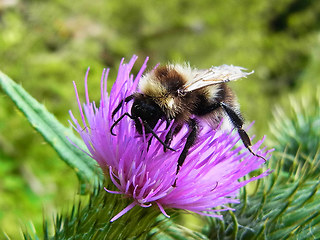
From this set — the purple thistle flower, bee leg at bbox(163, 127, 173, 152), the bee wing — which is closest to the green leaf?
the purple thistle flower

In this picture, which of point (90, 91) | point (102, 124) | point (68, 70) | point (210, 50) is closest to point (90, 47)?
point (68, 70)

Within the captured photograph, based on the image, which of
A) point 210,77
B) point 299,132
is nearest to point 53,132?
point 210,77

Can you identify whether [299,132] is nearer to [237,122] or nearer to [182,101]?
[237,122]

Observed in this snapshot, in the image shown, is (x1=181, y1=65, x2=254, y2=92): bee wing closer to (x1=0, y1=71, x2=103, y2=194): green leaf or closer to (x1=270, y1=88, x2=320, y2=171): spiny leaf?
(x1=0, y1=71, x2=103, y2=194): green leaf

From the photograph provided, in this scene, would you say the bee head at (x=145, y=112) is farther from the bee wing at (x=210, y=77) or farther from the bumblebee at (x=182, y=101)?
the bee wing at (x=210, y=77)

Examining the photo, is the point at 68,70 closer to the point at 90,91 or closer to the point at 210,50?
the point at 90,91
